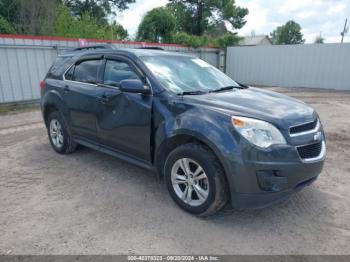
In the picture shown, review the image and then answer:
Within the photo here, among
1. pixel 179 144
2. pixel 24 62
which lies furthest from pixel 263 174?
pixel 24 62

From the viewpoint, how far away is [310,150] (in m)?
2.88

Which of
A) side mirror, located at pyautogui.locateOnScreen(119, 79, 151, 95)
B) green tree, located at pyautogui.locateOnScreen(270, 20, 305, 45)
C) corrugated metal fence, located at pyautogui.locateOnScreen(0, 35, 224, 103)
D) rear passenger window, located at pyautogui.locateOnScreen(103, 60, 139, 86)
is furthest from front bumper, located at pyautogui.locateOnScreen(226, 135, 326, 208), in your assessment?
green tree, located at pyautogui.locateOnScreen(270, 20, 305, 45)

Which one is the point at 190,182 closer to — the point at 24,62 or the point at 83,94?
the point at 83,94

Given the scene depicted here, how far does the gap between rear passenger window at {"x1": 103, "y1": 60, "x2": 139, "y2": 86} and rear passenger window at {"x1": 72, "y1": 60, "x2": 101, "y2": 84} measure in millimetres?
244

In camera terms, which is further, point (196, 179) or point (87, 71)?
point (87, 71)

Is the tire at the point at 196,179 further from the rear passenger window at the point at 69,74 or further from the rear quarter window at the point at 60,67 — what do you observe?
the rear quarter window at the point at 60,67

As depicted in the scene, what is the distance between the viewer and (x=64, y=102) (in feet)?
15.2

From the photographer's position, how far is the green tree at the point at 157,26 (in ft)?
73.2

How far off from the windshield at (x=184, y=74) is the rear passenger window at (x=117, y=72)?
242mm

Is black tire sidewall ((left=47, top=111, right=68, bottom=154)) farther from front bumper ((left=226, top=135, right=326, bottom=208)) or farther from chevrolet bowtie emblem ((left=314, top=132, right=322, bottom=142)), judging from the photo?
chevrolet bowtie emblem ((left=314, top=132, right=322, bottom=142))

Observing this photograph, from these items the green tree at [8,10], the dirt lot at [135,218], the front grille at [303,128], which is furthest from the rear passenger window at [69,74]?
the green tree at [8,10]

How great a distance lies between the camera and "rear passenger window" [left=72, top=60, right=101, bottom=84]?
13.7ft

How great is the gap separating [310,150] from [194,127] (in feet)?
3.95

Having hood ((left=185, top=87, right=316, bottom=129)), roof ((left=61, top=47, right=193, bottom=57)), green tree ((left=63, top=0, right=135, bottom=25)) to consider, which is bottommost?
hood ((left=185, top=87, right=316, bottom=129))
